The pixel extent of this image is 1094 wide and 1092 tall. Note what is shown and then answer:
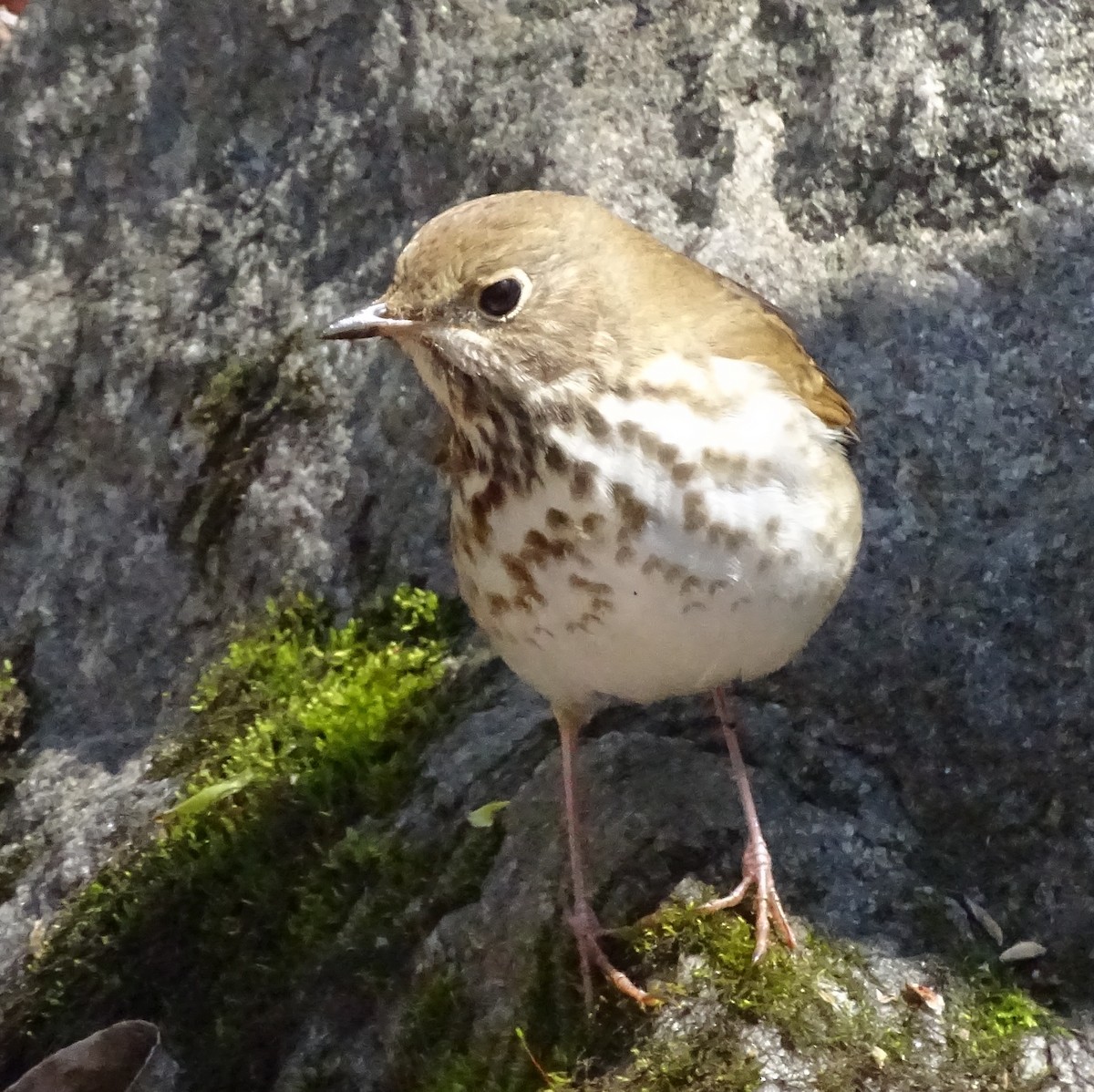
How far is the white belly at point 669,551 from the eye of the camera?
2.06 metres

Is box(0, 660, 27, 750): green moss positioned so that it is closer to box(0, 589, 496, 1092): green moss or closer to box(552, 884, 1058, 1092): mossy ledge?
box(0, 589, 496, 1092): green moss

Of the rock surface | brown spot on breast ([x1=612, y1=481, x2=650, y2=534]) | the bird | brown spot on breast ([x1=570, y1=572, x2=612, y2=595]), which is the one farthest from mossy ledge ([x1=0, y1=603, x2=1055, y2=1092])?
brown spot on breast ([x1=612, y1=481, x2=650, y2=534])

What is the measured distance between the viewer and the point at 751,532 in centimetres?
212

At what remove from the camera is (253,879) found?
315cm

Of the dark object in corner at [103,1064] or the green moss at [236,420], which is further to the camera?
the green moss at [236,420]

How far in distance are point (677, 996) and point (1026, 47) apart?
237cm

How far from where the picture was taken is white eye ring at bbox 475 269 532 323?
204cm

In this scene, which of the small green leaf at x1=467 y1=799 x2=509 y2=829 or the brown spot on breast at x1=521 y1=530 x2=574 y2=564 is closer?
the brown spot on breast at x1=521 y1=530 x2=574 y2=564

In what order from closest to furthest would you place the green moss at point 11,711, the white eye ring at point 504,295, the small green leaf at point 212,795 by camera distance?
the white eye ring at point 504,295
the small green leaf at point 212,795
the green moss at point 11,711

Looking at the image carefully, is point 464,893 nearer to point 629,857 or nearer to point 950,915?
point 629,857

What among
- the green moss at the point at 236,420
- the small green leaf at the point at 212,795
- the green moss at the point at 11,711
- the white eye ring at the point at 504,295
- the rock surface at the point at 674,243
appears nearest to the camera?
the white eye ring at the point at 504,295

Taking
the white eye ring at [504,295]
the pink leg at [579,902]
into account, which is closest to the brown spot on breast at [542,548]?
the white eye ring at [504,295]

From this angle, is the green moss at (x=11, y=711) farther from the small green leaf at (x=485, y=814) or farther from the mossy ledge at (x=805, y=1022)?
the mossy ledge at (x=805, y=1022)

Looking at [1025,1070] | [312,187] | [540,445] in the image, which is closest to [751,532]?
[540,445]
